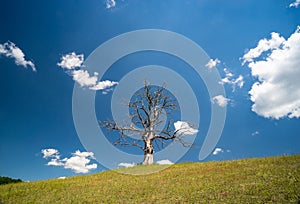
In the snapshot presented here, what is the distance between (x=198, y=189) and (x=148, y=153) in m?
19.9

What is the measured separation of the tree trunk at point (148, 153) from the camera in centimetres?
3447

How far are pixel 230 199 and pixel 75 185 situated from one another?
40.2 ft

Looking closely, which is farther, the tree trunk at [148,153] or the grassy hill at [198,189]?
the tree trunk at [148,153]

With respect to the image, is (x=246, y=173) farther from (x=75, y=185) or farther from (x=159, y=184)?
(x=75, y=185)

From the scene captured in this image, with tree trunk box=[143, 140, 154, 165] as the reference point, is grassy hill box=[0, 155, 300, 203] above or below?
below

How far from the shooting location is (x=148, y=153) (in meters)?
35.0

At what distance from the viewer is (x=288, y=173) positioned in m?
16.2

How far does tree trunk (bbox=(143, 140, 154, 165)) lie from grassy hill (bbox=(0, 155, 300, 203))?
46.5 ft

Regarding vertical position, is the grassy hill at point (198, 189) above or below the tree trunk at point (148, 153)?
below

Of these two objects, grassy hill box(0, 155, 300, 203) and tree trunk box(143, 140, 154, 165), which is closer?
grassy hill box(0, 155, 300, 203)

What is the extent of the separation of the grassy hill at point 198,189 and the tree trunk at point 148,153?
46.5 ft

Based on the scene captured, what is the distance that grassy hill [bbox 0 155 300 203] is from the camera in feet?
43.4

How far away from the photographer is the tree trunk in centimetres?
3447

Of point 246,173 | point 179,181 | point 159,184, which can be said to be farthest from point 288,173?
point 159,184
